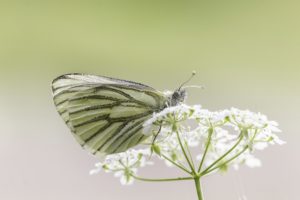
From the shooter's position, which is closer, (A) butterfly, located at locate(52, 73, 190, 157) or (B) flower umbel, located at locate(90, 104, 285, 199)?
(B) flower umbel, located at locate(90, 104, 285, 199)

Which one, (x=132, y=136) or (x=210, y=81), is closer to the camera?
(x=132, y=136)

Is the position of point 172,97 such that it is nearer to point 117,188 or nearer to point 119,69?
point 117,188

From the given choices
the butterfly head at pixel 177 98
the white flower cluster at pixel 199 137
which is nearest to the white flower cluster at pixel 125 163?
the white flower cluster at pixel 199 137

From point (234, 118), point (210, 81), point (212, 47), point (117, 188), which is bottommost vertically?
point (234, 118)

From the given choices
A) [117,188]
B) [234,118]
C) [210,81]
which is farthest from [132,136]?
[210,81]

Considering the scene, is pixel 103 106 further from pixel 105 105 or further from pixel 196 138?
pixel 196 138

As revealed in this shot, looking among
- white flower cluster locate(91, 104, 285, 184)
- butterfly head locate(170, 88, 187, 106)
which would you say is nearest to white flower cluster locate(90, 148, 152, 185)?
white flower cluster locate(91, 104, 285, 184)

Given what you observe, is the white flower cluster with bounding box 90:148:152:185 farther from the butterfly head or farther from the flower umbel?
the butterfly head
